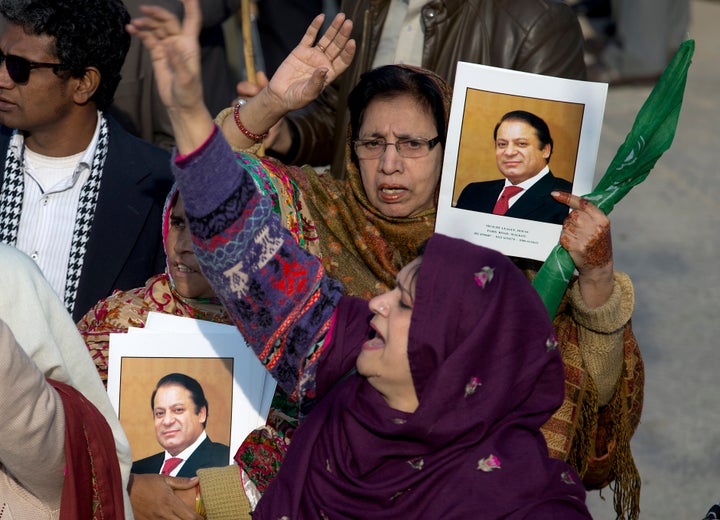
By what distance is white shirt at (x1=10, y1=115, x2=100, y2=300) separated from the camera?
3.73m

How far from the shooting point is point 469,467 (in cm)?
245

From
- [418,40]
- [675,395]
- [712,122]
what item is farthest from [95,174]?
[712,122]

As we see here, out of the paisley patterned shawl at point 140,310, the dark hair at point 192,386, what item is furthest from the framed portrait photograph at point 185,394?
the paisley patterned shawl at point 140,310

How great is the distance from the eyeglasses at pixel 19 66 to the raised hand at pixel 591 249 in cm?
184

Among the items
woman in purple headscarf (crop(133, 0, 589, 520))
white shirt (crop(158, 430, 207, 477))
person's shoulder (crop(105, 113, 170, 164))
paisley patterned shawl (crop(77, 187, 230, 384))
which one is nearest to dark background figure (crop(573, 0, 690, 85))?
person's shoulder (crop(105, 113, 170, 164))

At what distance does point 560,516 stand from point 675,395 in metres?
3.54

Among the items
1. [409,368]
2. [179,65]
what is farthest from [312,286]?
[179,65]

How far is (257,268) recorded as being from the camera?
8.44 ft

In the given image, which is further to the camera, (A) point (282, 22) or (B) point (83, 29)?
(A) point (282, 22)

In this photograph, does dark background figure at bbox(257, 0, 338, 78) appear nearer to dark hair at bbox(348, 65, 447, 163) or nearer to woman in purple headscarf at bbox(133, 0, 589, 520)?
dark hair at bbox(348, 65, 447, 163)

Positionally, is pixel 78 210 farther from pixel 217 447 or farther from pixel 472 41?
pixel 472 41

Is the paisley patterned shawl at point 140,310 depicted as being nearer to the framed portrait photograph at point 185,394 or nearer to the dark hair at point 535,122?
→ the framed portrait photograph at point 185,394

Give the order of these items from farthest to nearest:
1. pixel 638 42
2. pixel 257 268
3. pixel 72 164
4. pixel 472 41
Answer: pixel 638 42 < pixel 472 41 < pixel 72 164 < pixel 257 268

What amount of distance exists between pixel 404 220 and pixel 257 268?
3.39ft
